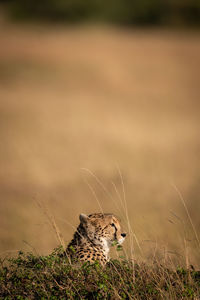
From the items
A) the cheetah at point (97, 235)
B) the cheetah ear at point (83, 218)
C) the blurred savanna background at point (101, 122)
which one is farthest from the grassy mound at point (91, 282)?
the cheetah ear at point (83, 218)

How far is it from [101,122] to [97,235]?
12.6 meters

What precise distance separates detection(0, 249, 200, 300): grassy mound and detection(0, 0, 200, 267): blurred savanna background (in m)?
0.14

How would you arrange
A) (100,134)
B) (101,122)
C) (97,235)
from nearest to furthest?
1. (97,235)
2. (100,134)
3. (101,122)

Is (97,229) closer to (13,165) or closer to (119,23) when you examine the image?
(13,165)

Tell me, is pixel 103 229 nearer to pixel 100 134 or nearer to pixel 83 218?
pixel 83 218

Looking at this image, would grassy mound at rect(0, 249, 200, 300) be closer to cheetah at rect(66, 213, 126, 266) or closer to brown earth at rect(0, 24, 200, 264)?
brown earth at rect(0, 24, 200, 264)

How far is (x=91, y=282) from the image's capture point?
121 inches

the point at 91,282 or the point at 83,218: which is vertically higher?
the point at 91,282

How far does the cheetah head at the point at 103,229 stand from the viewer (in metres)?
4.15

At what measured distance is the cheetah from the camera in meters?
3.98

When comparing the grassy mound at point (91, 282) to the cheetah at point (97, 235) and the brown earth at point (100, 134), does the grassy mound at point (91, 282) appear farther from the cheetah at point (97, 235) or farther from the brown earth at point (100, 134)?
the cheetah at point (97, 235)

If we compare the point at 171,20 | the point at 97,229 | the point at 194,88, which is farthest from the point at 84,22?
the point at 97,229

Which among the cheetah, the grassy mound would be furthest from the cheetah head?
the grassy mound

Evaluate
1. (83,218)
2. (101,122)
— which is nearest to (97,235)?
(83,218)
